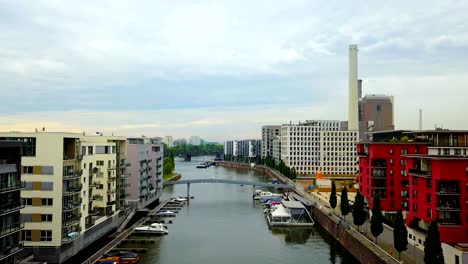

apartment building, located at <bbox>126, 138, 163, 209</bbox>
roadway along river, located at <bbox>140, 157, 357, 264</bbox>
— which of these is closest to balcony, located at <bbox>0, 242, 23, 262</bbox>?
roadway along river, located at <bbox>140, 157, 357, 264</bbox>

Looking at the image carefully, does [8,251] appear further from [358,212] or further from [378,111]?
[378,111]

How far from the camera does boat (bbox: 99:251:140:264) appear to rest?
85.0 feet

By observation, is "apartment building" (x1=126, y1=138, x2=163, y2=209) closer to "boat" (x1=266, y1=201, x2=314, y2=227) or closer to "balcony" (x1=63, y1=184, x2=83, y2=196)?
"boat" (x1=266, y1=201, x2=314, y2=227)

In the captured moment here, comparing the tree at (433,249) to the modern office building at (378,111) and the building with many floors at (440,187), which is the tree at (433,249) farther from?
the modern office building at (378,111)

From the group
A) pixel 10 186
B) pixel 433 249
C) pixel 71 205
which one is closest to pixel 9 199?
pixel 10 186

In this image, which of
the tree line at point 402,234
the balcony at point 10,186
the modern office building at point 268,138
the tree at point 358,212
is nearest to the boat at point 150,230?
the tree at point 358,212

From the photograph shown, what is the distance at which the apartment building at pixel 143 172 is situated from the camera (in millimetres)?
39969

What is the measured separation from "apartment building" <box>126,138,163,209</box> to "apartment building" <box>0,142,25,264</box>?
2143cm

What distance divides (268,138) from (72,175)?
329 ft

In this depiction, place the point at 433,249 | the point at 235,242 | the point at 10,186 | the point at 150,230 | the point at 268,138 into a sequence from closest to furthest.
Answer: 1. the point at 10,186
2. the point at 433,249
3. the point at 235,242
4. the point at 150,230
5. the point at 268,138

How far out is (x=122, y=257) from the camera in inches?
1032

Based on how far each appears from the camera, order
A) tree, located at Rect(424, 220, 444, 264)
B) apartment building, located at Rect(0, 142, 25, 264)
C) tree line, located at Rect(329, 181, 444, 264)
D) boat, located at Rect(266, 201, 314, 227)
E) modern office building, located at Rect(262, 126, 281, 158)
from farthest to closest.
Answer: modern office building, located at Rect(262, 126, 281, 158), boat, located at Rect(266, 201, 314, 227), tree line, located at Rect(329, 181, 444, 264), tree, located at Rect(424, 220, 444, 264), apartment building, located at Rect(0, 142, 25, 264)

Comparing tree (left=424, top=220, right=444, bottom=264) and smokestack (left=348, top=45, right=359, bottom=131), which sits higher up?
smokestack (left=348, top=45, right=359, bottom=131)

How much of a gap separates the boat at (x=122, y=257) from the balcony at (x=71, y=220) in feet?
8.64
